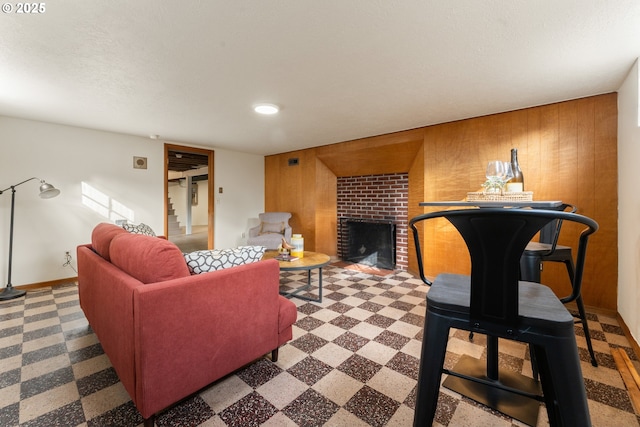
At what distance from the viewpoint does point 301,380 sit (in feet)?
5.43

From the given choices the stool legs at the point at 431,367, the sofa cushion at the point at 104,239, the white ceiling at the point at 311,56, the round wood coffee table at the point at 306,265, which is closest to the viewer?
the stool legs at the point at 431,367

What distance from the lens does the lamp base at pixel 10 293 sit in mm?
3035

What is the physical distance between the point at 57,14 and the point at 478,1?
7.38 feet

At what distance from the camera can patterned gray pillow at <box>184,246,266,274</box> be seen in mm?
1538

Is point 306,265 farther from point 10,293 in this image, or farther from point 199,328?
point 10,293

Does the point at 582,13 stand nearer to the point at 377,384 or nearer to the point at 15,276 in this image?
the point at 377,384

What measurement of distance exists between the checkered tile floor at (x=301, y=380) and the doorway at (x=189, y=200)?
129 inches

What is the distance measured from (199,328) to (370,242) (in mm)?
3590

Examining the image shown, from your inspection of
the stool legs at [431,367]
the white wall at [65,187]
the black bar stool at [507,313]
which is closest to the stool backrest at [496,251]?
the black bar stool at [507,313]

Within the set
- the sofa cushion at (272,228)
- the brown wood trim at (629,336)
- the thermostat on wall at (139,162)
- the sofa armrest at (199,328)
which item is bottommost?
the brown wood trim at (629,336)

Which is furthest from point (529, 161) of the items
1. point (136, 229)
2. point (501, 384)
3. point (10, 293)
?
point (10, 293)

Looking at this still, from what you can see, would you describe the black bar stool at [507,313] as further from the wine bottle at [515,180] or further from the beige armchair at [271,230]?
the beige armchair at [271,230]

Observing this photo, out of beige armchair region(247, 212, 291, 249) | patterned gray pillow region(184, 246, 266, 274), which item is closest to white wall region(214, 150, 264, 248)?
beige armchair region(247, 212, 291, 249)

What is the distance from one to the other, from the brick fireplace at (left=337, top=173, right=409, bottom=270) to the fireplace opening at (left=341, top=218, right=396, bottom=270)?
84mm
